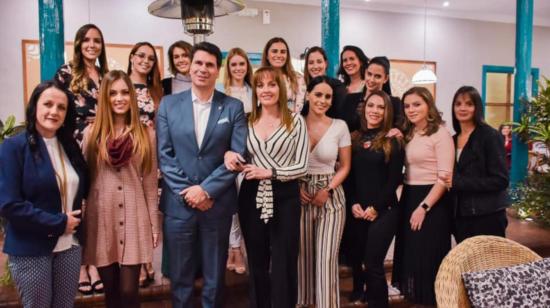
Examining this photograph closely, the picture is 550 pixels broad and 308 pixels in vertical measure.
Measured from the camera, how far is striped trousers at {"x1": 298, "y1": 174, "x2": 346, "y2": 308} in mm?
2650

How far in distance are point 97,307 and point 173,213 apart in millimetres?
981

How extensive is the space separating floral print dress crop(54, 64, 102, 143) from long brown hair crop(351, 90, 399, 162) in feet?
5.11

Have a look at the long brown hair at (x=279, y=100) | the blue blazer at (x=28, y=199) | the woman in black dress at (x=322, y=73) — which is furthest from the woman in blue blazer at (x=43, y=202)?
the woman in black dress at (x=322, y=73)

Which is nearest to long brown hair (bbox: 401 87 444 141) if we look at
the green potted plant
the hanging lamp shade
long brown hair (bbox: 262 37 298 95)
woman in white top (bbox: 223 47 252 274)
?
long brown hair (bbox: 262 37 298 95)

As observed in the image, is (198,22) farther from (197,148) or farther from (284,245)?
(284,245)

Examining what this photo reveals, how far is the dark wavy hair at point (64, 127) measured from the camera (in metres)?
1.96

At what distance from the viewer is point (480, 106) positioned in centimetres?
291

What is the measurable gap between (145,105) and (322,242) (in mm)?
1397

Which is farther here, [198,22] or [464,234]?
Answer: [464,234]

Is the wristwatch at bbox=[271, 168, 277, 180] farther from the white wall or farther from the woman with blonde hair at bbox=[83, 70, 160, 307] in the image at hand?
the white wall

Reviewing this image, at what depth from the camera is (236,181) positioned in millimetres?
2641

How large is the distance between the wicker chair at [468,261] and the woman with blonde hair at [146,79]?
6.15 ft

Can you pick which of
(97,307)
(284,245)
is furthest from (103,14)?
(284,245)

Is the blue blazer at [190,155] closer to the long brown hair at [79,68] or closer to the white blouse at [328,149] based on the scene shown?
the white blouse at [328,149]
